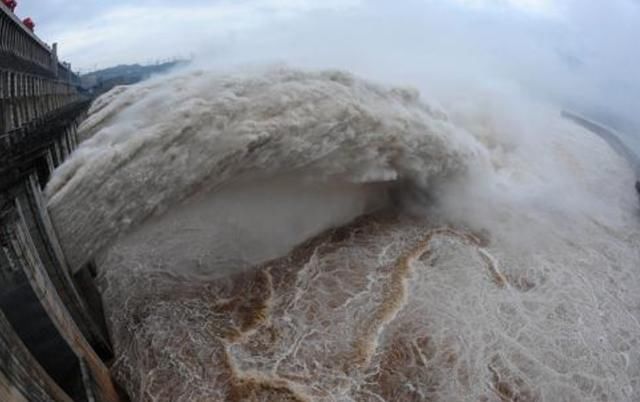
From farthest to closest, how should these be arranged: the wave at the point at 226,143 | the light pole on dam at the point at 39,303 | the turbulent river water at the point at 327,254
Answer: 1. the wave at the point at 226,143
2. the turbulent river water at the point at 327,254
3. the light pole on dam at the point at 39,303

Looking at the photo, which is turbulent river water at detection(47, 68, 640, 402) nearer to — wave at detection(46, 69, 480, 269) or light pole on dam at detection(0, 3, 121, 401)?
wave at detection(46, 69, 480, 269)

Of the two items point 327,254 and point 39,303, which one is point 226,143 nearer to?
point 327,254

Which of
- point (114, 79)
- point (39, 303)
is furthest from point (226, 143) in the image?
point (114, 79)

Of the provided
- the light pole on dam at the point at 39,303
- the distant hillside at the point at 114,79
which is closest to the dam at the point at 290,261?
the light pole on dam at the point at 39,303

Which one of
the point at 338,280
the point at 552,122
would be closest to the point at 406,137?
the point at 338,280

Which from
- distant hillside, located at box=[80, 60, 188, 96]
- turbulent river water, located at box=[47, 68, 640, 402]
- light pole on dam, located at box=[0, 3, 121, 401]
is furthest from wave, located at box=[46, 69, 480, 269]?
distant hillside, located at box=[80, 60, 188, 96]

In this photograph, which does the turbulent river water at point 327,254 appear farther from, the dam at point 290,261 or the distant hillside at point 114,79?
the distant hillside at point 114,79
